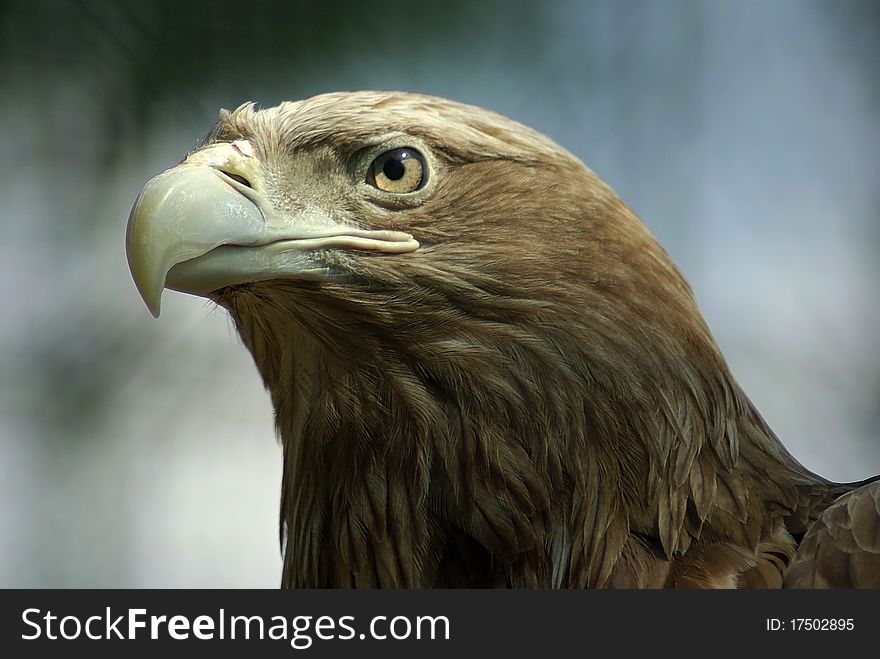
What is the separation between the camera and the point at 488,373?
1.20m

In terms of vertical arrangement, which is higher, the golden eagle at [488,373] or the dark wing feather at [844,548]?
the golden eagle at [488,373]

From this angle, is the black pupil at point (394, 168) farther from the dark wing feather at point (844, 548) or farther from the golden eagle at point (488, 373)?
the dark wing feather at point (844, 548)

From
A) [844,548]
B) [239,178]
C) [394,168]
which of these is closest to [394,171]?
[394,168]

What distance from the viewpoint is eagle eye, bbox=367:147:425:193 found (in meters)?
1.20

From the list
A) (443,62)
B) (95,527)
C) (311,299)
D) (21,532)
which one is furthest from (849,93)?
(21,532)

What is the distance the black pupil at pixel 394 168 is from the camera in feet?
3.94

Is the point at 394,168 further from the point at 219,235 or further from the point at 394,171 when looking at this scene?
the point at 219,235

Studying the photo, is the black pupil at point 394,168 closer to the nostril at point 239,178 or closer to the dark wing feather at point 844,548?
the nostril at point 239,178

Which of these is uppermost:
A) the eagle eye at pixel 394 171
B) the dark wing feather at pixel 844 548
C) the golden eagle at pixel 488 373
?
the eagle eye at pixel 394 171

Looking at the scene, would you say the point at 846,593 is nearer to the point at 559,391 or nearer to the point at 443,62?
the point at 559,391

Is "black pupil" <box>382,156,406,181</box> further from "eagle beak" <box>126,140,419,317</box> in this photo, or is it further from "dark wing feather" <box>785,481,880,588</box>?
"dark wing feather" <box>785,481,880,588</box>

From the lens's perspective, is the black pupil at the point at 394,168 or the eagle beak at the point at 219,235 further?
the black pupil at the point at 394,168

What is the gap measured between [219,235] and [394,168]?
25 centimetres

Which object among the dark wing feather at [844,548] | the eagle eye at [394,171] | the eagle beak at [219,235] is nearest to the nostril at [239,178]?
the eagle beak at [219,235]
